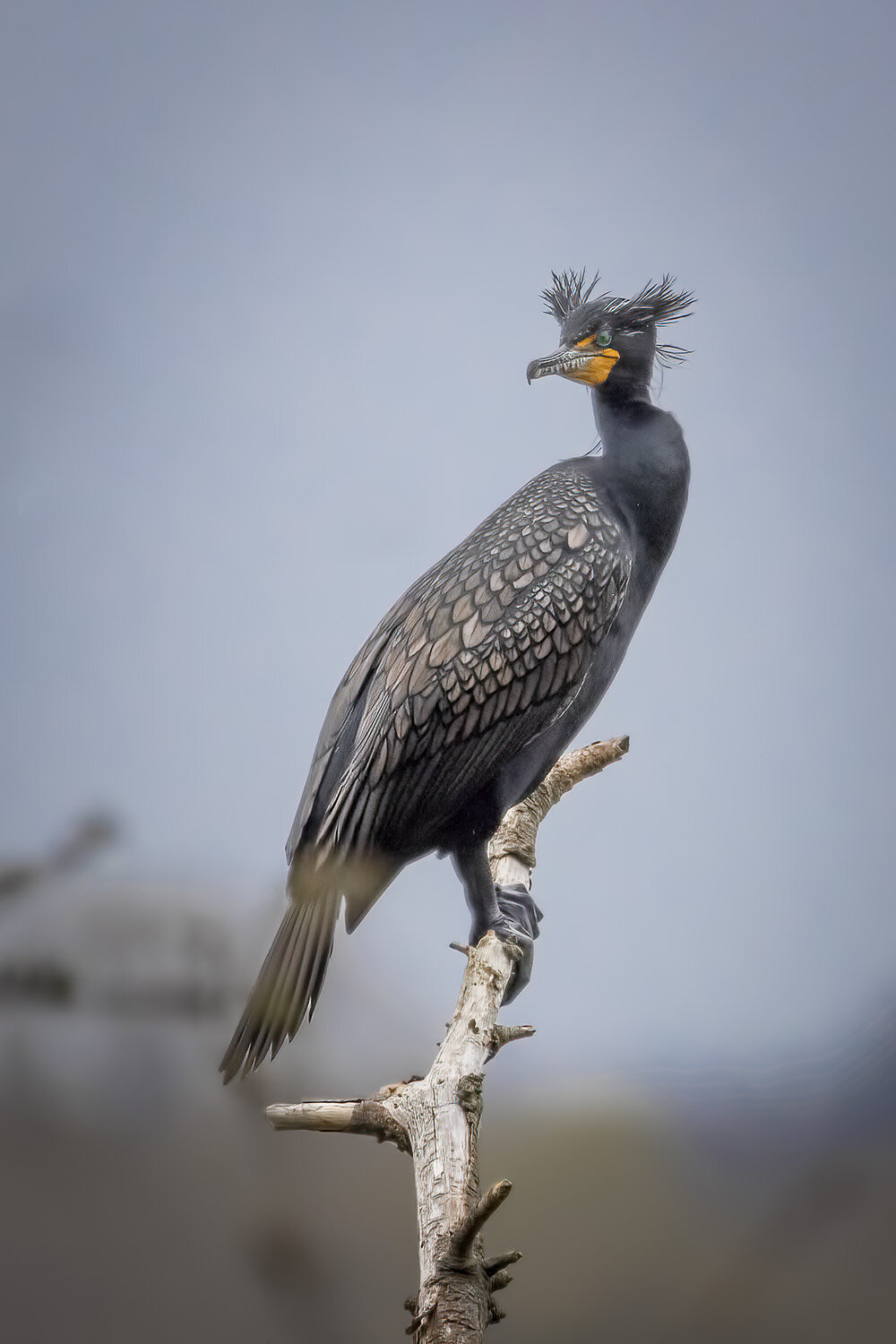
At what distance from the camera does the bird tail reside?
106 cm

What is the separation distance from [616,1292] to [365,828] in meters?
0.54

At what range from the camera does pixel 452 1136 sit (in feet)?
3.15

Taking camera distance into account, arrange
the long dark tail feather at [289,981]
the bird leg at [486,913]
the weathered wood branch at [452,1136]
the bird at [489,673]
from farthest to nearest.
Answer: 1. the bird leg at [486,913]
2. the bird at [489,673]
3. the long dark tail feather at [289,981]
4. the weathered wood branch at [452,1136]

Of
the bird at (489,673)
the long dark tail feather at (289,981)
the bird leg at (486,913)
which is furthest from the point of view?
the bird leg at (486,913)

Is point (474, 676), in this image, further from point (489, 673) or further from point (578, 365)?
point (578, 365)

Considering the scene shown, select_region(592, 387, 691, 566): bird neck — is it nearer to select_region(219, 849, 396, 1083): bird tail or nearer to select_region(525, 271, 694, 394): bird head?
select_region(525, 271, 694, 394): bird head

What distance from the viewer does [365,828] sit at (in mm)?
1224

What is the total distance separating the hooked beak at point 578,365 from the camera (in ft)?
4.56

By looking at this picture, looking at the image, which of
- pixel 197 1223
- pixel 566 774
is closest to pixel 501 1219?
pixel 197 1223

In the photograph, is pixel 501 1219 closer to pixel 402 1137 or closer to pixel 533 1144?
pixel 533 1144

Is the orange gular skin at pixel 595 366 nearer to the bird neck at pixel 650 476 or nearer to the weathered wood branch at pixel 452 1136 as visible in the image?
the bird neck at pixel 650 476

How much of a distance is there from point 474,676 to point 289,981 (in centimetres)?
40

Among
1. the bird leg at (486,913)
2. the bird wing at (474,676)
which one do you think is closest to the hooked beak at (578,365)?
the bird wing at (474,676)

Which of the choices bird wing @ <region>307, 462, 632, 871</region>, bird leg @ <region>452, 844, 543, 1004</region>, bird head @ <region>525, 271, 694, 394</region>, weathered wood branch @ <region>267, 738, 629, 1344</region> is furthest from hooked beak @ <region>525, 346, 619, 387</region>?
weathered wood branch @ <region>267, 738, 629, 1344</region>
